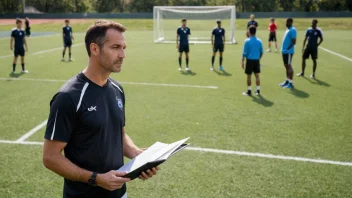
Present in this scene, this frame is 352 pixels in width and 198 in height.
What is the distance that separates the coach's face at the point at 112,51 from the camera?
100 inches

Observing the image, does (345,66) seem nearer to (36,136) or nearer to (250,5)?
(36,136)

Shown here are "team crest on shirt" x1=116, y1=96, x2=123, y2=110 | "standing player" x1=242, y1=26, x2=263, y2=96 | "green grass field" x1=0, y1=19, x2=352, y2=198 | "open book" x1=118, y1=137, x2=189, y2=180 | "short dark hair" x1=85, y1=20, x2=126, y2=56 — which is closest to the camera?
"open book" x1=118, y1=137, x2=189, y2=180

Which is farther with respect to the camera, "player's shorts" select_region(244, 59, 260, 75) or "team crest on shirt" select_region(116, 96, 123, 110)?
"player's shorts" select_region(244, 59, 260, 75)

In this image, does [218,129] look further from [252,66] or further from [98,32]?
[98,32]

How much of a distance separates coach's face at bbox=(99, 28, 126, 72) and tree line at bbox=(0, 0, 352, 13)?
251ft

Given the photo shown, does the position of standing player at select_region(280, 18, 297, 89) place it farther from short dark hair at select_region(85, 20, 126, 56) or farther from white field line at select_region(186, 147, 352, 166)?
short dark hair at select_region(85, 20, 126, 56)

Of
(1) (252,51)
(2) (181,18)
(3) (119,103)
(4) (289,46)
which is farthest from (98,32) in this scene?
(2) (181,18)

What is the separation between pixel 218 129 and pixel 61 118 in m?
5.63

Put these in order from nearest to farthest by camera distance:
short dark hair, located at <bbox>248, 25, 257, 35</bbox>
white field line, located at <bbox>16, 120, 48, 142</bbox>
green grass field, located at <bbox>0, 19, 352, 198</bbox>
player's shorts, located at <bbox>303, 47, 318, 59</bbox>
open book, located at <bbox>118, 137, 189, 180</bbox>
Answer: open book, located at <bbox>118, 137, 189, 180</bbox> < green grass field, located at <bbox>0, 19, 352, 198</bbox> < white field line, located at <bbox>16, 120, 48, 142</bbox> < short dark hair, located at <bbox>248, 25, 257, 35</bbox> < player's shorts, located at <bbox>303, 47, 318, 59</bbox>

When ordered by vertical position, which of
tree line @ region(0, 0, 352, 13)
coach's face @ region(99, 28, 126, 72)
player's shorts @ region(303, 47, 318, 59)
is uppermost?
tree line @ region(0, 0, 352, 13)

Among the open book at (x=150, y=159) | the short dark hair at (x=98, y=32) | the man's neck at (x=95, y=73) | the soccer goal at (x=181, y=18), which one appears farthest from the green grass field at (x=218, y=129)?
the soccer goal at (x=181, y=18)

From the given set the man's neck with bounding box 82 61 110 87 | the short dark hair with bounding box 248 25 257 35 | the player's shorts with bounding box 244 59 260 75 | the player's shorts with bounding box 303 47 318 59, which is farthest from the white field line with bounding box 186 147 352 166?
the player's shorts with bounding box 303 47 318 59

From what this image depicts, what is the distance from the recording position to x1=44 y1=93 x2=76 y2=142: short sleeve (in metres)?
2.40

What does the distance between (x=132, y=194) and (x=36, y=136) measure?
133 inches
